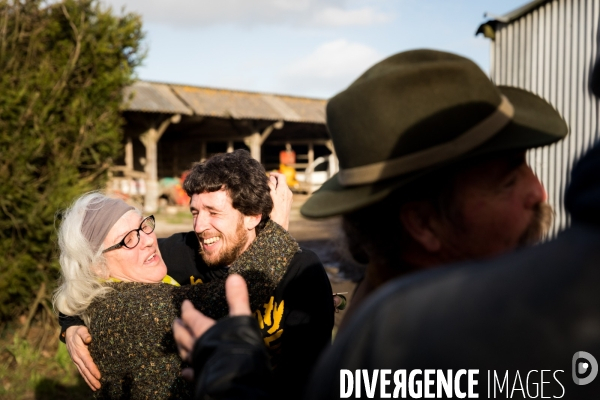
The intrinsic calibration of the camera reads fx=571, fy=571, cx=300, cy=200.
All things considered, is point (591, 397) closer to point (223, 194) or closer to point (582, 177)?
point (582, 177)

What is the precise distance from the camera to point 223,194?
Answer: 2.50m

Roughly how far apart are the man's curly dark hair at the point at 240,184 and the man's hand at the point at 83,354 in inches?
29.6

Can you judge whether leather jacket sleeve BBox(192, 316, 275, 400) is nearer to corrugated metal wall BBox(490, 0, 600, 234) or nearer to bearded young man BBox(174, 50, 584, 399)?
bearded young man BBox(174, 50, 584, 399)

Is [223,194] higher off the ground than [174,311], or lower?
higher

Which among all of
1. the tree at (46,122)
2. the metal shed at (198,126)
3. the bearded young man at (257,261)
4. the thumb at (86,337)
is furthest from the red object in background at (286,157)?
the thumb at (86,337)

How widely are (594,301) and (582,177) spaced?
5.7 inches

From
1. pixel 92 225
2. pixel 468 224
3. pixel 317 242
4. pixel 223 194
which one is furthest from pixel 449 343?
pixel 317 242

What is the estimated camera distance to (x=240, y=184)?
97.9 inches

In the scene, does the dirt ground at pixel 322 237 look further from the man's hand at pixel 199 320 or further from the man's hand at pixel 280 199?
the man's hand at pixel 199 320

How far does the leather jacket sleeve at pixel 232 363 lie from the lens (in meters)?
0.99

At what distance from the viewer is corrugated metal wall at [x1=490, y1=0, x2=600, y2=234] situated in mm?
6270

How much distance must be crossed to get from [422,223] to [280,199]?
1.31 metres

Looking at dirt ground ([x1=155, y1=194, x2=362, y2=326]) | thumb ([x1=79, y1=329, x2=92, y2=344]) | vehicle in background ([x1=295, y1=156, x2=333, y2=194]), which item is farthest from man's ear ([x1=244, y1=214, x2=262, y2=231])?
vehicle in background ([x1=295, y1=156, x2=333, y2=194])

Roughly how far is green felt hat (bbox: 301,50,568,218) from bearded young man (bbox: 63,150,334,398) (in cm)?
95
